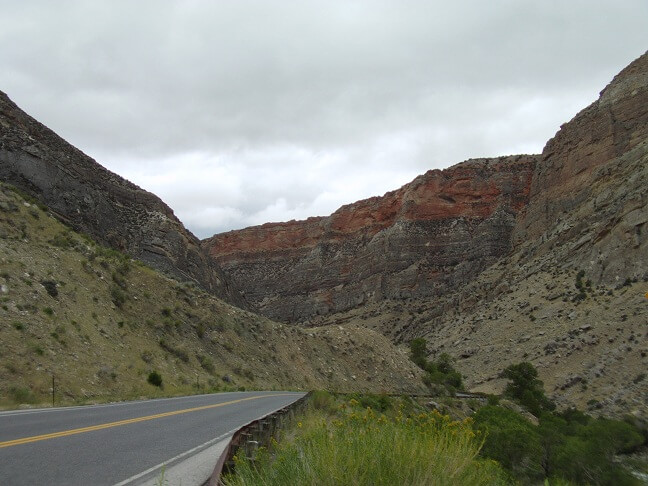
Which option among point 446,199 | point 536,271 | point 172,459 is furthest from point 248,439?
point 446,199

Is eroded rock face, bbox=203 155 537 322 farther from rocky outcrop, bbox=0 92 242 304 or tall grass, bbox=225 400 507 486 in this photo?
tall grass, bbox=225 400 507 486

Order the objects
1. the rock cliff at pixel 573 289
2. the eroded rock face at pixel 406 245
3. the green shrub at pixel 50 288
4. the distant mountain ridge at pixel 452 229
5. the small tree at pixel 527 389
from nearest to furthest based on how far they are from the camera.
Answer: the green shrub at pixel 50 288 → the small tree at pixel 527 389 → the rock cliff at pixel 573 289 → the distant mountain ridge at pixel 452 229 → the eroded rock face at pixel 406 245

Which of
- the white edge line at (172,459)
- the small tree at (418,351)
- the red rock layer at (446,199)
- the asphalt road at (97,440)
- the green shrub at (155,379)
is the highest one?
the red rock layer at (446,199)

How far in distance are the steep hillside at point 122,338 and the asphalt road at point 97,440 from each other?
562cm

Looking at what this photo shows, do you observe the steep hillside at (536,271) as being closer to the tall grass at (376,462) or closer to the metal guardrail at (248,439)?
the metal guardrail at (248,439)

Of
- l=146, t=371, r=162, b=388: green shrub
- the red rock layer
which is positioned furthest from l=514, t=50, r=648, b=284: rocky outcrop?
l=146, t=371, r=162, b=388: green shrub

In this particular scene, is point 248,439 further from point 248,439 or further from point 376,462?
point 376,462

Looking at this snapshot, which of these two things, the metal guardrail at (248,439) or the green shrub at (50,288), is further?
the green shrub at (50,288)

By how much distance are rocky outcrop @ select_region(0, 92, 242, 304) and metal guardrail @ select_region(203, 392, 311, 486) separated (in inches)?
1345

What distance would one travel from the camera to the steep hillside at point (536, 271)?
1609 inches

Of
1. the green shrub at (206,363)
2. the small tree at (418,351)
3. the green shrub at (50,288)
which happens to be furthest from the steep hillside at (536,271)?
the green shrub at (50,288)

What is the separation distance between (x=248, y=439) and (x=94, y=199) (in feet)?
141

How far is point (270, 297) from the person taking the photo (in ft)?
371

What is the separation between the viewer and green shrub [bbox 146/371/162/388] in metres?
23.4
